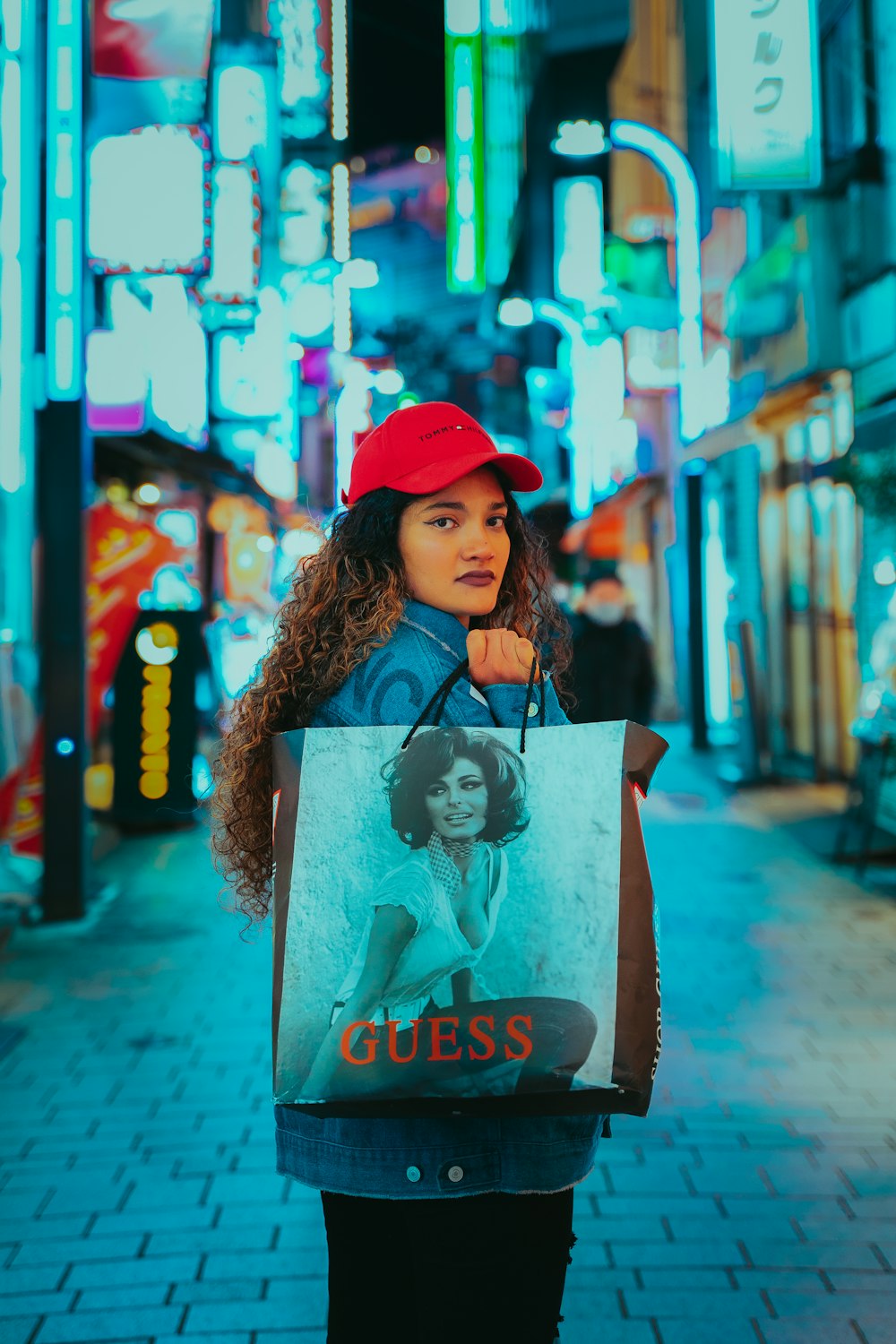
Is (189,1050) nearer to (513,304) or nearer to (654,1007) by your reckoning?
(654,1007)

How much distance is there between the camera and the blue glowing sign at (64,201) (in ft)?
22.5

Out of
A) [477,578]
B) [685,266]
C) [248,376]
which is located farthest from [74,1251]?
[685,266]

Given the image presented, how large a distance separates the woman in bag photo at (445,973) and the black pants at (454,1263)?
1.09 ft

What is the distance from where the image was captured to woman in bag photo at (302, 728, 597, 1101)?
1619mm

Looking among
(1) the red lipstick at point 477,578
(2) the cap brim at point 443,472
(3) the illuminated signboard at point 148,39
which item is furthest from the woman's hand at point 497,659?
(3) the illuminated signboard at point 148,39

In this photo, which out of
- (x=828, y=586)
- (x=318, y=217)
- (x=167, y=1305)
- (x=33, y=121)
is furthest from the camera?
(x=318, y=217)

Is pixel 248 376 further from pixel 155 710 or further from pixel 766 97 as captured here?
pixel 155 710

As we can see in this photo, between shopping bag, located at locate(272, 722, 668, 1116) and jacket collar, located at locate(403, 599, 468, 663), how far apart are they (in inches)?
11.9

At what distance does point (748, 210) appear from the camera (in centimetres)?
1354

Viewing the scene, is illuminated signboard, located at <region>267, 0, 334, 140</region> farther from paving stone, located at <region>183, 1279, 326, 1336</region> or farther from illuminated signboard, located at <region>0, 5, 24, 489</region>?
paving stone, located at <region>183, 1279, 326, 1336</region>

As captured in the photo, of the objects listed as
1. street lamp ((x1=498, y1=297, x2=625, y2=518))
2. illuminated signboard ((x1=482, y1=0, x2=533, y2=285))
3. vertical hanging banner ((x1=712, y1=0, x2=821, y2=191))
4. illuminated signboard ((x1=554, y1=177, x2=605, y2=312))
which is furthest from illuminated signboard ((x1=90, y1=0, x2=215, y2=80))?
illuminated signboard ((x1=482, y1=0, x2=533, y2=285))

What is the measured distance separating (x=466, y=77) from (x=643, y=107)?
4.15 meters

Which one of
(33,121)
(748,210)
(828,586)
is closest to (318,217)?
(748,210)

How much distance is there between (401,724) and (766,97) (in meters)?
8.57
